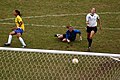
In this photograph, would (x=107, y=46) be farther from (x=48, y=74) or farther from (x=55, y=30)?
(x=48, y=74)

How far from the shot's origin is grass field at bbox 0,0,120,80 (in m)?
10.9

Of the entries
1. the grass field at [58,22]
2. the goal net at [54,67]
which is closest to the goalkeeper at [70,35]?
the grass field at [58,22]

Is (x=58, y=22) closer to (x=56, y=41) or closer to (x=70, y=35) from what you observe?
(x=56, y=41)

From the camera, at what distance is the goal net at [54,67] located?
10.6m

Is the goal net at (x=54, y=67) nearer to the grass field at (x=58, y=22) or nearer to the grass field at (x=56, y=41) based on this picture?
the grass field at (x=56, y=41)

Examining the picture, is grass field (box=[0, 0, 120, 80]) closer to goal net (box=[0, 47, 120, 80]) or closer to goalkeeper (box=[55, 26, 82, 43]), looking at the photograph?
goal net (box=[0, 47, 120, 80])

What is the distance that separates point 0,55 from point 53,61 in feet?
6.83

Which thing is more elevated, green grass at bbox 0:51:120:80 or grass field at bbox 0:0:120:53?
green grass at bbox 0:51:120:80

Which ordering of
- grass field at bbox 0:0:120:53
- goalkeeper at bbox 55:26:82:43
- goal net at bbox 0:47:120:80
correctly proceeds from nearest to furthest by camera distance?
goal net at bbox 0:47:120:80 < goalkeeper at bbox 55:26:82:43 < grass field at bbox 0:0:120:53

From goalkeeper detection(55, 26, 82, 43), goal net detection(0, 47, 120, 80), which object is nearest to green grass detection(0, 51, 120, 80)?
goal net detection(0, 47, 120, 80)

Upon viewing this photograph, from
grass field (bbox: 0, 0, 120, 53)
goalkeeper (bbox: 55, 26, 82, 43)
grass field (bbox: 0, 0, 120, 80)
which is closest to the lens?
grass field (bbox: 0, 0, 120, 80)

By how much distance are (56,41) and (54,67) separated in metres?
4.73

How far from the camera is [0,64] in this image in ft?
38.3

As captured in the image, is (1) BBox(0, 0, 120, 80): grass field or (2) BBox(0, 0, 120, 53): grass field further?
(2) BBox(0, 0, 120, 53): grass field
